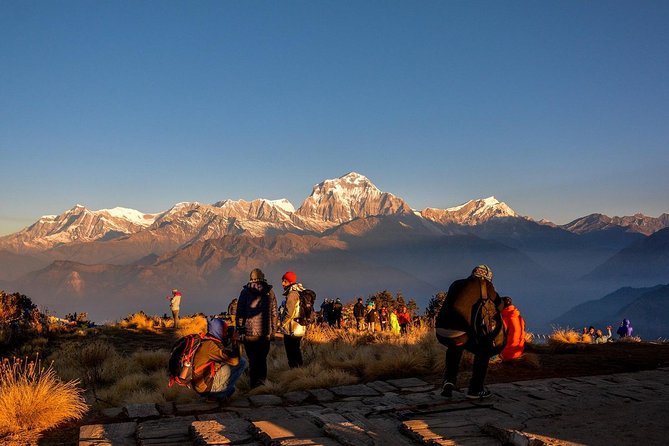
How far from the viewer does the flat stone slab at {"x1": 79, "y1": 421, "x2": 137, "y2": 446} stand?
6395 mm

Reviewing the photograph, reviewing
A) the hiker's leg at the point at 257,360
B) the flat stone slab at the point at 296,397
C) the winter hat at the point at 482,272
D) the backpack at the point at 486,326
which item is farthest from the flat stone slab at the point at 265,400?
the winter hat at the point at 482,272

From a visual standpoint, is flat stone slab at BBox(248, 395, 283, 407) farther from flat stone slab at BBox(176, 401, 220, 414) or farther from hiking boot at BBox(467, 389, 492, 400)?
hiking boot at BBox(467, 389, 492, 400)

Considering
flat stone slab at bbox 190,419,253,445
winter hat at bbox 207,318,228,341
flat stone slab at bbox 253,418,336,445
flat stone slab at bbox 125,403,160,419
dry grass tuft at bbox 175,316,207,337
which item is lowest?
flat stone slab at bbox 125,403,160,419

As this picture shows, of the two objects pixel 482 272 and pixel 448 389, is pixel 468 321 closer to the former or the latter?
pixel 482 272

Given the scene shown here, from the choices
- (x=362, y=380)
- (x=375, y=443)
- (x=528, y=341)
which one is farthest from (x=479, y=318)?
(x=528, y=341)

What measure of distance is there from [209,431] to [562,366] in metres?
7.99

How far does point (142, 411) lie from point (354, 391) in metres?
3.25

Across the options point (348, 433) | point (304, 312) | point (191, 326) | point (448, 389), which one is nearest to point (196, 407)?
point (304, 312)

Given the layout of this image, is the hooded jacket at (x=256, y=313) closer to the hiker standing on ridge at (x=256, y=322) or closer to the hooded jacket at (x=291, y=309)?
the hiker standing on ridge at (x=256, y=322)

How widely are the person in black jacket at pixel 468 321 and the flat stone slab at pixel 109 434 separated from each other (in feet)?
13.7

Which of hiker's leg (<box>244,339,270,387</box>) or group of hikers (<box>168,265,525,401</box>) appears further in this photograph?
hiker's leg (<box>244,339,270,387</box>)

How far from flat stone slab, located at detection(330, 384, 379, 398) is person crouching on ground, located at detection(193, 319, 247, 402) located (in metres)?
1.60

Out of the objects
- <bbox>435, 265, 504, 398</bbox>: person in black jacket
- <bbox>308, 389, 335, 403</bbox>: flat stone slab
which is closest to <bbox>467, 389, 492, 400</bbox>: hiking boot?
<bbox>435, 265, 504, 398</bbox>: person in black jacket

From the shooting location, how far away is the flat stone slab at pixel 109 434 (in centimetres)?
639
